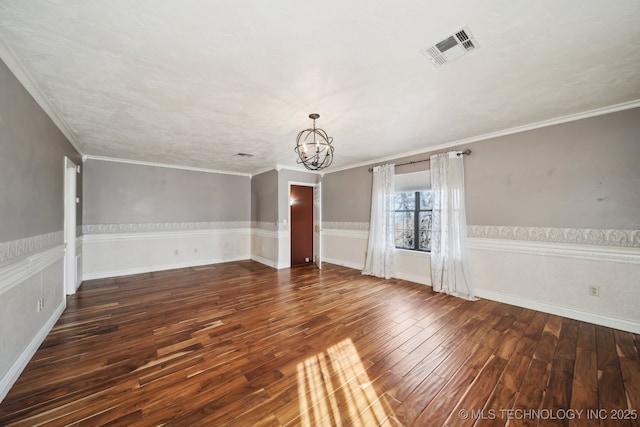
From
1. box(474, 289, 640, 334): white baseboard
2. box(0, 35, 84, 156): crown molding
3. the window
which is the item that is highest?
box(0, 35, 84, 156): crown molding

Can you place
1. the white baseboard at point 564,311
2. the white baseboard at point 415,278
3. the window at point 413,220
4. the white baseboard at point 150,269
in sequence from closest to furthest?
1. the white baseboard at point 564,311
2. the white baseboard at point 415,278
3. the window at point 413,220
4. the white baseboard at point 150,269

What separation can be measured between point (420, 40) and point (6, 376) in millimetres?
3991

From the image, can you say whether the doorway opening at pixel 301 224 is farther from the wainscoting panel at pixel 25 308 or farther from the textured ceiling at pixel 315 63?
Answer: the wainscoting panel at pixel 25 308

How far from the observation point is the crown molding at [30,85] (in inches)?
67.8

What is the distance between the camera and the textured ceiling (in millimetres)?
1449

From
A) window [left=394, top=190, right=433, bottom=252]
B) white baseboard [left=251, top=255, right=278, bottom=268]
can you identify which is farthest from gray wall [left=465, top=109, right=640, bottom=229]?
white baseboard [left=251, top=255, right=278, bottom=268]

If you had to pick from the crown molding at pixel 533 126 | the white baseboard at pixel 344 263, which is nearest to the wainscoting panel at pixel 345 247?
the white baseboard at pixel 344 263

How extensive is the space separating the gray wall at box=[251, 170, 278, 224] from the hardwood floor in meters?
2.92

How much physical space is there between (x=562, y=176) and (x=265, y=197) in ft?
18.6

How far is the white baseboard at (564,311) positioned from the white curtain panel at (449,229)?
11.9 inches

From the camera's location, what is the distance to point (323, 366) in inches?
80.8

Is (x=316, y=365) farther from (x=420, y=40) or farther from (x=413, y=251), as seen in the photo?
(x=413, y=251)

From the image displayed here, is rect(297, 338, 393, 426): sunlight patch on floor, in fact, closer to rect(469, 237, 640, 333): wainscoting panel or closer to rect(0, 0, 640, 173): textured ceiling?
rect(0, 0, 640, 173): textured ceiling

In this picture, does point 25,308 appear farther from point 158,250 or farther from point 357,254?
point 357,254
